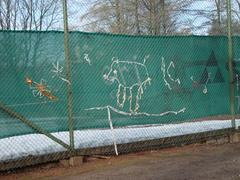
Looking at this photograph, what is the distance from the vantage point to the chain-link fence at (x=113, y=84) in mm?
7910

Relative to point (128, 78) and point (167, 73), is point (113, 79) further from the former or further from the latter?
point (167, 73)

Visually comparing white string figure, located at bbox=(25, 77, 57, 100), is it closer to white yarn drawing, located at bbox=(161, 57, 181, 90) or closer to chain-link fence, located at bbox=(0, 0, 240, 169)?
chain-link fence, located at bbox=(0, 0, 240, 169)

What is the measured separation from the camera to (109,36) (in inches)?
353

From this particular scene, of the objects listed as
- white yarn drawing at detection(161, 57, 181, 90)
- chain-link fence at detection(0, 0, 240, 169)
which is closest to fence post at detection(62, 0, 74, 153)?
chain-link fence at detection(0, 0, 240, 169)

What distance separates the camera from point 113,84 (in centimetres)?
902

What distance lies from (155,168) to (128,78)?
6.02ft

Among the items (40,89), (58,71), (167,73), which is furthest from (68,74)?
(167,73)

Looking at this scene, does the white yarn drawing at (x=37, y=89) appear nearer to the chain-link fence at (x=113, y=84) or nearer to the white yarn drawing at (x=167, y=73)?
the chain-link fence at (x=113, y=84)

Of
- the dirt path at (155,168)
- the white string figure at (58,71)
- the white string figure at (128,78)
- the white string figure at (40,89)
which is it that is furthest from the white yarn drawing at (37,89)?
the white string figure at (128,78)

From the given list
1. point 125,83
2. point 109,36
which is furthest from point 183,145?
point 109,36

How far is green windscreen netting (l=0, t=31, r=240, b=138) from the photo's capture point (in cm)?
786

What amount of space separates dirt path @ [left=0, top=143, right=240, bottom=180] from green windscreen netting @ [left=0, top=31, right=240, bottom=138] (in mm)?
615

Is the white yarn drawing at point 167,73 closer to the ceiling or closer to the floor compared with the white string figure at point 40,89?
closer to the ceiling

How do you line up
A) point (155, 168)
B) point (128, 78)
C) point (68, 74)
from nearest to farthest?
point (155, 168), point (68, 74), point (128, 78)
